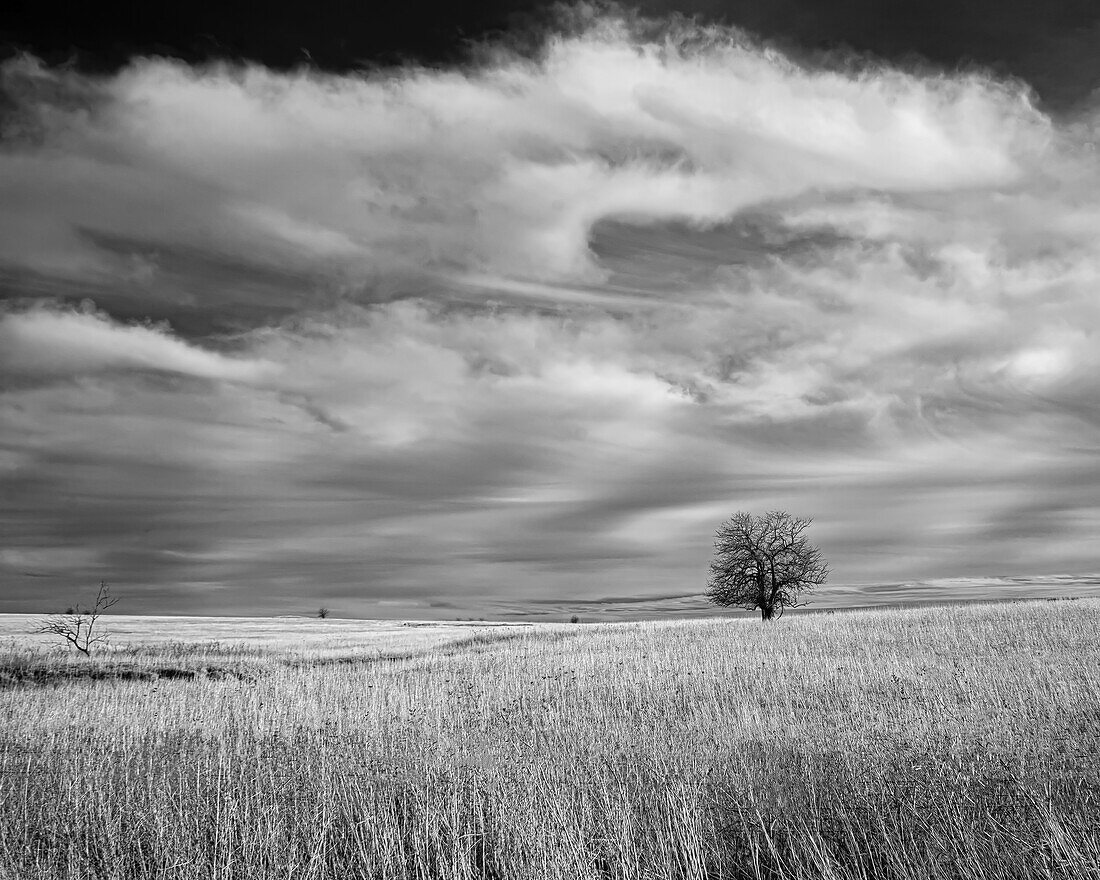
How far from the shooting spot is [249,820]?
9.34 meters

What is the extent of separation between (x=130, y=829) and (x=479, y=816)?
4.00m

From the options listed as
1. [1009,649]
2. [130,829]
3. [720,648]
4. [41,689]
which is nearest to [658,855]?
[130,829]

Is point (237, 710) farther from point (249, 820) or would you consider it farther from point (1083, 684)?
point (1083, 684)

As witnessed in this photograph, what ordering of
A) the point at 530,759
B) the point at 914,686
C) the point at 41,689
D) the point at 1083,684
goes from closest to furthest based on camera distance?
1. the point at 530,759
2. the point at 1083,684
3. the point at 914,686
4. the point at 41,689

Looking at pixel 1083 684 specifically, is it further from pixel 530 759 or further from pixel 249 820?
pixel 249 820

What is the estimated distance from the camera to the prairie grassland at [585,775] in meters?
7.55

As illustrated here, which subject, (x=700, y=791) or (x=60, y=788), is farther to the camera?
(x=60, y=788)

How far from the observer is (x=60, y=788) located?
1105 centimetres

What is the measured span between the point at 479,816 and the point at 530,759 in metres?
3.76

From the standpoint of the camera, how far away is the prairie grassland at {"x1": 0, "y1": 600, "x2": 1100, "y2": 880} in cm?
755

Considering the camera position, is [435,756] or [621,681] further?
[621,681]

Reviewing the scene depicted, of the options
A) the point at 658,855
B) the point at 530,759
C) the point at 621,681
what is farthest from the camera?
the point at 621,681

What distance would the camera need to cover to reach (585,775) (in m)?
11.0

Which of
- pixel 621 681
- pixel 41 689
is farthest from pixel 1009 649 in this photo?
pixel 41 689
